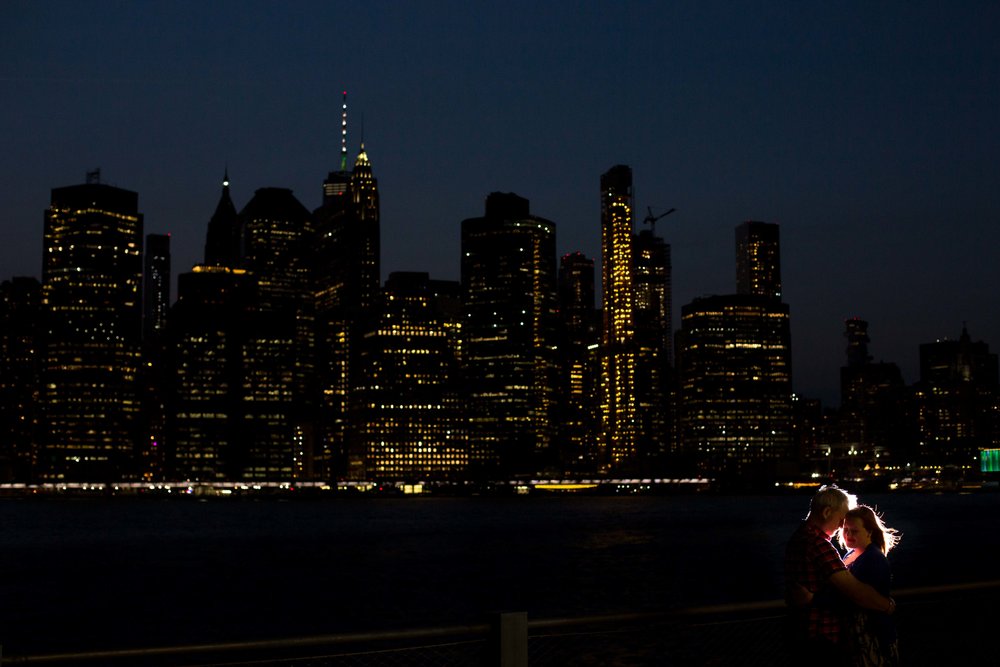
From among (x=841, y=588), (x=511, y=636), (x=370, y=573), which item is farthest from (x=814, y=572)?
(x=370, y=573)

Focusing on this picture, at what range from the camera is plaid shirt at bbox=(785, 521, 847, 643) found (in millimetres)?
7766

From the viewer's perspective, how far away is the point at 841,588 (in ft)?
25.0

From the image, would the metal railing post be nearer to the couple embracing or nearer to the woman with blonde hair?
the couple embracing

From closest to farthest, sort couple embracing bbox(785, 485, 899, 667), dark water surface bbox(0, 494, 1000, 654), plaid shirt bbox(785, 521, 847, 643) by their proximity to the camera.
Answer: couple embracing bbox(785, 485, 899, 667)
plaid shirt bbox(785, 521, 847, 643)
dark water surface bbox(0, 494, 1000, 654)

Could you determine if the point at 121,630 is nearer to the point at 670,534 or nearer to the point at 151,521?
the point at 670,534

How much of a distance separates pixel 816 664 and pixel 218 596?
4987 cm

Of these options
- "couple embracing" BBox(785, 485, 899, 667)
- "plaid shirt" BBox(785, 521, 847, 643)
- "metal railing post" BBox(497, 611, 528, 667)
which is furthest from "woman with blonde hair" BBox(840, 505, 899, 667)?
"metal railing post" BBox(497, 611, 528, 667)

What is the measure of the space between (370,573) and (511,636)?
199 feet

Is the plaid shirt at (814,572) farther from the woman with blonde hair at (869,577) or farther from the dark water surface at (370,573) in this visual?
the dark water surface at (370,573)

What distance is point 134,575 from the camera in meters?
66.2

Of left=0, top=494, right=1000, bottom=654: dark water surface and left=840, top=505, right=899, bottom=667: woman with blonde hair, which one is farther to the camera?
left=0, top=494, right=1000, bottom=654: dark water surface

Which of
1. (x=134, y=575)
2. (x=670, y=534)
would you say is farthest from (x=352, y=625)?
(x=670, y=534)

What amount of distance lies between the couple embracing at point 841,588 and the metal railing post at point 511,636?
1.75 metres

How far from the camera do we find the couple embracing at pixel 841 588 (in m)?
7.61
